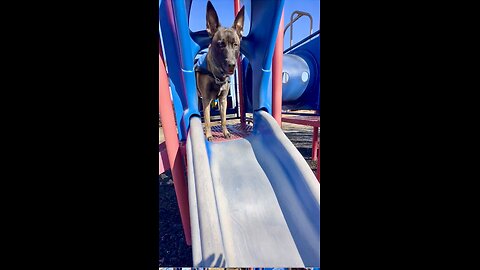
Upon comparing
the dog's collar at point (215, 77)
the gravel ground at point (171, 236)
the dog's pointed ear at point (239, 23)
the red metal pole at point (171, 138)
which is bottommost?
the gravel ground at point (171, 236)

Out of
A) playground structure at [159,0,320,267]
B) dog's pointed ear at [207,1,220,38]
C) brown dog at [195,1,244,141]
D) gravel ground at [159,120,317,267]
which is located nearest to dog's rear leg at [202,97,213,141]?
brown dog at [195,1,244,141]

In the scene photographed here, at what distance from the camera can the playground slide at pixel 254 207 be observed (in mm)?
941

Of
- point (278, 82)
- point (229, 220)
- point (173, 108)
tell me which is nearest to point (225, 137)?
point (173, 108)

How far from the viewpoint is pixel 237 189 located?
1.28 m

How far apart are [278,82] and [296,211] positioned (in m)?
1.12

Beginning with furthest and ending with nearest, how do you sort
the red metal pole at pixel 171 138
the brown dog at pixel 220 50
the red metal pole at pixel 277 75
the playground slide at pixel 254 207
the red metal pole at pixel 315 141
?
the red metal pole at pixel 315 141 < the red metal pole at pixel 277 75 < the brown dog at pixel 220 50 < the red metal pole at pixel 171 138 < the playground slide at pixel 254 207

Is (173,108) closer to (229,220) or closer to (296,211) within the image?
(229,220)

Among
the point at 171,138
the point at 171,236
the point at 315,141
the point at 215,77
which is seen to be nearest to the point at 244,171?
the point at 171,138

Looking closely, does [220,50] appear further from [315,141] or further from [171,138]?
[315,141]

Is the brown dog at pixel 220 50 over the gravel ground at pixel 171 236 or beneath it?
over

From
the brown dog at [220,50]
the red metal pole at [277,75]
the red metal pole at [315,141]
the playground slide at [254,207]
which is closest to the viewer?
the playground slide at [254,207]

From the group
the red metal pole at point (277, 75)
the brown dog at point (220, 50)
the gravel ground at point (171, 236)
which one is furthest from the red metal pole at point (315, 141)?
the brown dog at point (220, 50)

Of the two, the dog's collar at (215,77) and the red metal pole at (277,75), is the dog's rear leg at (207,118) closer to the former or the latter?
the dog's collar at (215,77)

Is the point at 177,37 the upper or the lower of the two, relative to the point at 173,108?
upper
